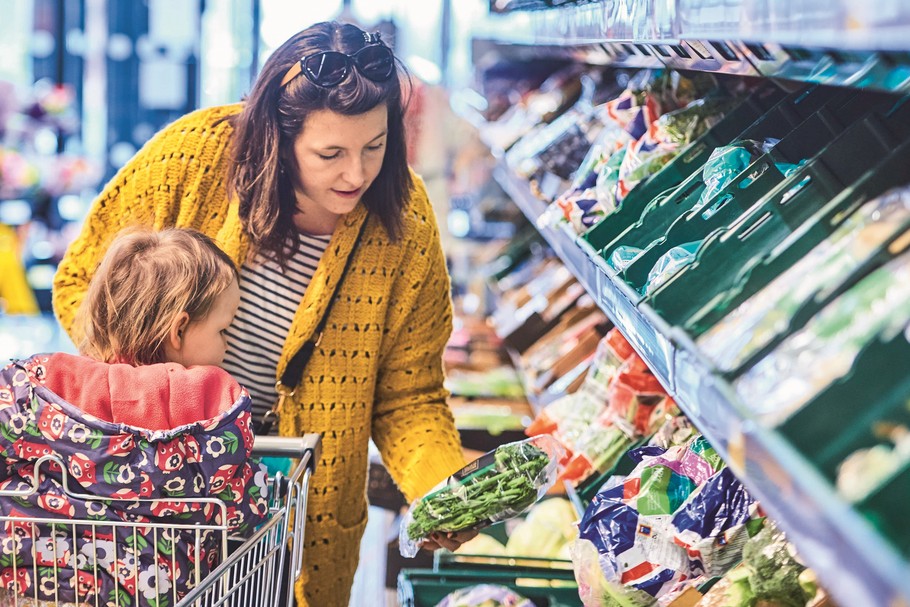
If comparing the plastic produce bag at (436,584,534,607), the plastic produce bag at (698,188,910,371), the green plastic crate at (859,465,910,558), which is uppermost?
the plastic produce bag at (436,584,534,607)

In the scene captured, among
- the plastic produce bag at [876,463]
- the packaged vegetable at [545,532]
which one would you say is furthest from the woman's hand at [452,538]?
the plastic produce bag at [876,463]

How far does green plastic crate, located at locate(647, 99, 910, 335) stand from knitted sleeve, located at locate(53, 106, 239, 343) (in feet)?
3.63

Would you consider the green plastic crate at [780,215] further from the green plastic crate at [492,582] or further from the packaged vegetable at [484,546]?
the packaged vegetable at [484,546]

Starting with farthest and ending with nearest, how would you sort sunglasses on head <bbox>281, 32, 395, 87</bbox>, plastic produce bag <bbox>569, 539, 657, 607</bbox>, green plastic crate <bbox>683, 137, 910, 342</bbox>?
sunglasses on head <bbox>281, 32, 395, 87</bbox> → plastic produce bag <bbox>569, 539, 657, 607</bbox> → green plastic crate <bbox>683, 137, 910, 342</bbox>

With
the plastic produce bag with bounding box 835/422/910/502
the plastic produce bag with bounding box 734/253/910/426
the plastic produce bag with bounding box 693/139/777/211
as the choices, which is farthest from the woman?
the plastic produce bag with bounding box 835/422/910/502

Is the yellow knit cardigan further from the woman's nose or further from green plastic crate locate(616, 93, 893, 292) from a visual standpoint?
green plastic crate locate(616, 93, 893, 292)

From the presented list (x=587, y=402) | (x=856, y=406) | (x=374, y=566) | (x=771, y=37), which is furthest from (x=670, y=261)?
(x=374, y=566)

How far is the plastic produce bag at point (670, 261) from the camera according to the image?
1.39m

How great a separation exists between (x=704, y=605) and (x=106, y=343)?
96cm

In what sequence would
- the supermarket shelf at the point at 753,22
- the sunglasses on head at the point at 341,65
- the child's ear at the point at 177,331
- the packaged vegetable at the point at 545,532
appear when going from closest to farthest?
the supermarket shelf at the point at 753,22 → the child's ear at the point at 177,331 → the sunglasses on head at the point at 341,65 → the packaged vegetable at the point at 545,532

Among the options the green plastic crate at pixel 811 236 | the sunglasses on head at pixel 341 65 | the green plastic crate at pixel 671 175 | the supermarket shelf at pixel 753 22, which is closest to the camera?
the supermarket shelf at pixel 753 22

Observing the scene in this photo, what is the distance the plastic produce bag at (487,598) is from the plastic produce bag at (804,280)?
1029mm

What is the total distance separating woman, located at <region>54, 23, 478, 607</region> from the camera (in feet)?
6.34

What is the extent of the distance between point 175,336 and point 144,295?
77 millimetres
